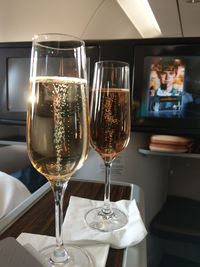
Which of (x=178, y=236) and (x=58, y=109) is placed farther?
(x=178, y=236)

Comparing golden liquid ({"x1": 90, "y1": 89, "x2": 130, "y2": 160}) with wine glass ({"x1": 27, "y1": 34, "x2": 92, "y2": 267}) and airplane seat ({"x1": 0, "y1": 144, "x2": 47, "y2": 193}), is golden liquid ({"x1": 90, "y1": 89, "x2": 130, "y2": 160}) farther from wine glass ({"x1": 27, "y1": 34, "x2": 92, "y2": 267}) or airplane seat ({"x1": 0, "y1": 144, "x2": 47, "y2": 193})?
airplane seat ({"x1": 0, "y1": 144, "x2": 47, "y2": 193})

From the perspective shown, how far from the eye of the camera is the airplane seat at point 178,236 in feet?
4.52

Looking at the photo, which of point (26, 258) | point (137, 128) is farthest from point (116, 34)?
point (26, 258)

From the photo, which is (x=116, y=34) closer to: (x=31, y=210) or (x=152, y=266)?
(x=152, y=266)

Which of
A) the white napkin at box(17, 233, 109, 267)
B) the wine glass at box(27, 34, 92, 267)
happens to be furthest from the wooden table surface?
the wine glass at box(27, 34, 92, 267)

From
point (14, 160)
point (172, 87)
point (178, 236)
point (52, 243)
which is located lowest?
point (178, 236)

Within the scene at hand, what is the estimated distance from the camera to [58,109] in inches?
12.6

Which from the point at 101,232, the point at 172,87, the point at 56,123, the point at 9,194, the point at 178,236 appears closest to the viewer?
the point at 56,123

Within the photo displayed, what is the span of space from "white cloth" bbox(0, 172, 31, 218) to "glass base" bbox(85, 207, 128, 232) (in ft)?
0.85

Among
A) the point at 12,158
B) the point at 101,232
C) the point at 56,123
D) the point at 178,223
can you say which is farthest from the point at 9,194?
the point at 178,223

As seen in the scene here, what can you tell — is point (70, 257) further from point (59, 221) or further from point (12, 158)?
point (12, 158)

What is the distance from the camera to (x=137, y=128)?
1.21 metres

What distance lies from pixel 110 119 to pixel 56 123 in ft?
0.57

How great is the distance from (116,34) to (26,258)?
165 centimetres
